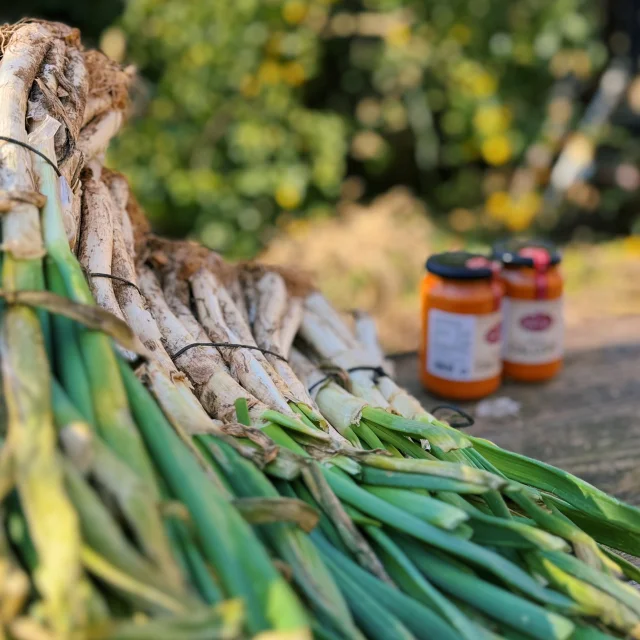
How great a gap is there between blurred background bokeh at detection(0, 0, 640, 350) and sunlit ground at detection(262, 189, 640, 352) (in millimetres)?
12

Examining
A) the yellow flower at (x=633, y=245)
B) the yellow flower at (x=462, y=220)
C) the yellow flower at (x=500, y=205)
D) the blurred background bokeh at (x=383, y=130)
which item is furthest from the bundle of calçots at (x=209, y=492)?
the yellow flower at (x=462, y=220)

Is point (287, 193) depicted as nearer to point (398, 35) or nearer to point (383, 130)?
point (398, 35)

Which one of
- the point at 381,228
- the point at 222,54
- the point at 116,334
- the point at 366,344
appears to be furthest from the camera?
the point at 381,228

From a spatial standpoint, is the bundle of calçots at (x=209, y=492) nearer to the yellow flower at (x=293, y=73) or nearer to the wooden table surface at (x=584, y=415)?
→ the wooden table surface at (x=584, y=415)

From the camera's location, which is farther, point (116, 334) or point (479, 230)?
point (479, 230)

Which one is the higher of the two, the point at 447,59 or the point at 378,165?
the point at 447,59

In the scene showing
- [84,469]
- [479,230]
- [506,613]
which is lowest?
[479,230]

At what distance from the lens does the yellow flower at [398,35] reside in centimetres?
389

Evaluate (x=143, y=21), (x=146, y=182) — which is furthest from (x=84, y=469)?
(x=143, y=21)

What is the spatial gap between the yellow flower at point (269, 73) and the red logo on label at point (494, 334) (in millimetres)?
2338

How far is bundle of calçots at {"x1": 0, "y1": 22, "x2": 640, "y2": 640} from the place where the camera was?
0.74 metres

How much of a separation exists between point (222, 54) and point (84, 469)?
128 inches

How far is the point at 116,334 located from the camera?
0.92 meters

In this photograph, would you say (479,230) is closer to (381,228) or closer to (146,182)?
(381,228)
